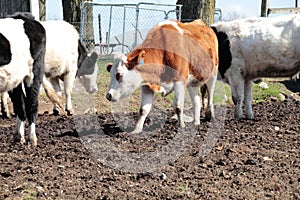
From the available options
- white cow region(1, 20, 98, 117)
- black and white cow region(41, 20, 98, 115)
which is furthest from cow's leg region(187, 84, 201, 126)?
black and white cow region(41, 20, 98, 115)

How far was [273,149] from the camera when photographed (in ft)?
26.2

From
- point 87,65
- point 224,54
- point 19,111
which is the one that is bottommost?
point 87,65

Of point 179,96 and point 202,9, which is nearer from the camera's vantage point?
point 179,96

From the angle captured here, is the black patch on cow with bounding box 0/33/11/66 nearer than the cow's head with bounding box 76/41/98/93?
Yes

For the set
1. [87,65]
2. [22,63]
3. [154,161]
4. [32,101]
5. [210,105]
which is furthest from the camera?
[87,65]

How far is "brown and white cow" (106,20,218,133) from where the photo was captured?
8.71 meters

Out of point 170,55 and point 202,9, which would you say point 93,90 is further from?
point 170,55

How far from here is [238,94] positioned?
36.1 feet

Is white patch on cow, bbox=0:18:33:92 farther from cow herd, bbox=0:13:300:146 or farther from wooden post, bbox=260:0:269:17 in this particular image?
wooden post, bbox=260:0:269:17

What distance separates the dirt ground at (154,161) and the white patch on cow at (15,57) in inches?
35.4

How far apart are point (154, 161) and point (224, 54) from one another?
4504 millimetres

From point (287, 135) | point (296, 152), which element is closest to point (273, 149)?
point (296, 152)

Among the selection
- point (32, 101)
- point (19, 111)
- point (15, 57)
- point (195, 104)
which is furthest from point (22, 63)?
point (195, 104)

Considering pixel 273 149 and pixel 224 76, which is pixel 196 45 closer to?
pixel 224 76
